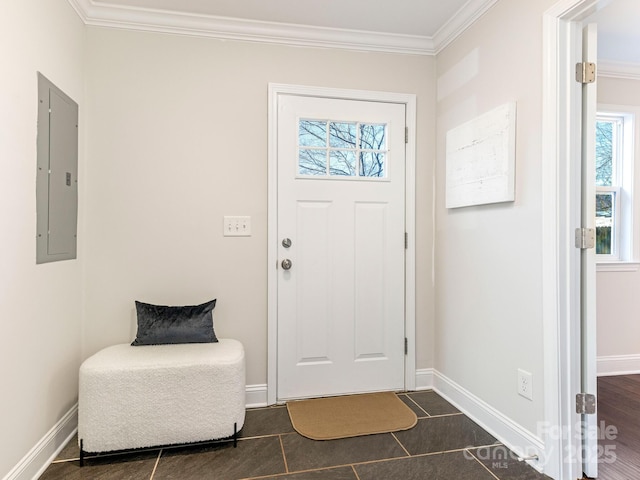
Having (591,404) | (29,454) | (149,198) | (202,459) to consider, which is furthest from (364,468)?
(149,198)

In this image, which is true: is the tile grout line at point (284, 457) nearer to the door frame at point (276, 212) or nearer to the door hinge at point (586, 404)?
the door frame at point (276, 212)

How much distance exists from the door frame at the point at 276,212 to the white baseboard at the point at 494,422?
0.81 feet

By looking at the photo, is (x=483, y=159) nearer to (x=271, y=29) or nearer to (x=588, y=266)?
(x=588, y=266)

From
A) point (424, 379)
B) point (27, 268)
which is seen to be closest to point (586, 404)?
point (424, 379)

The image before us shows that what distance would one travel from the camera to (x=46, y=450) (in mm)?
1813

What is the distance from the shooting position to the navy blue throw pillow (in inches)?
86.4

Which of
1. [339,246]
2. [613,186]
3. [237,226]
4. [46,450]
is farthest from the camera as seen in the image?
[613,186]

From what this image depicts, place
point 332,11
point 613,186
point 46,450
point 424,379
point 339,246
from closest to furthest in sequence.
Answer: point 46,450, point 332,11, point 339,246, point 424,379, point 613,186

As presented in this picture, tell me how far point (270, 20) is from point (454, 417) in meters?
2.64

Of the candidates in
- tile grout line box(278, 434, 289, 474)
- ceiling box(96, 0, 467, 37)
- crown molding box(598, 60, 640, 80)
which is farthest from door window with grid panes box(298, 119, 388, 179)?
crown molding box(598, 60, 640, 80)

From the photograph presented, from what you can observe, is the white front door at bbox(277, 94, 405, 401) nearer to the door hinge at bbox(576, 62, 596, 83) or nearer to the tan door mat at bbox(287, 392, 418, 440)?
the tan door mat at bbox(287, 392, 418, 440)

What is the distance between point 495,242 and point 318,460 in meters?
1.42

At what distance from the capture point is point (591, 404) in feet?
5.66

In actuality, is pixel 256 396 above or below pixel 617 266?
below
